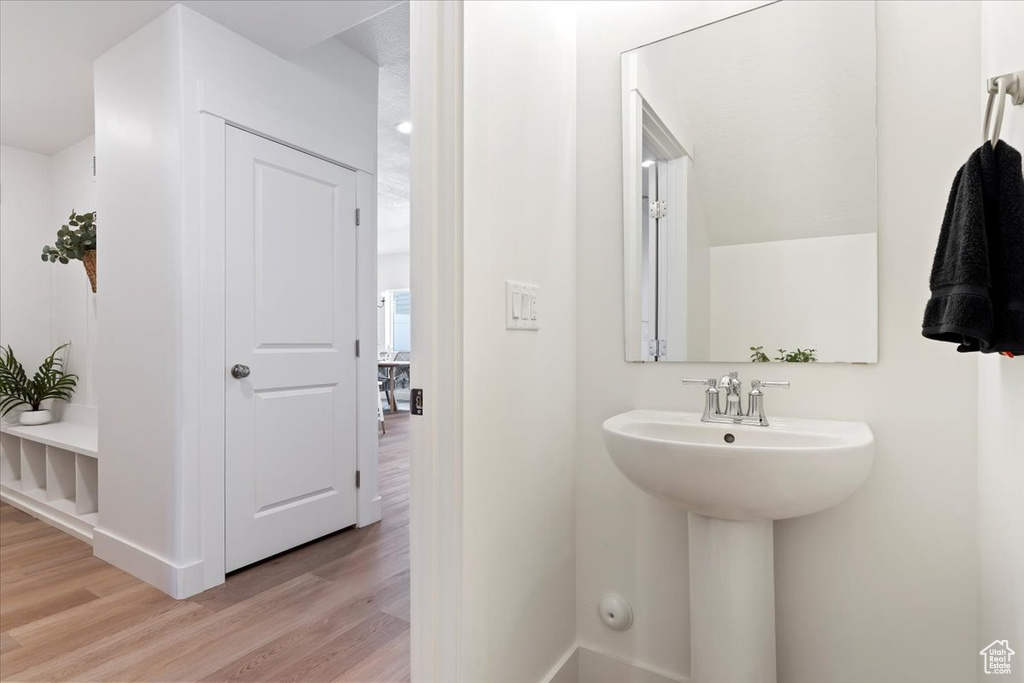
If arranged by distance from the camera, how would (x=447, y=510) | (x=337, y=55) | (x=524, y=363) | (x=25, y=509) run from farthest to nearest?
(x=25, y=509)
(x=337, y=55)
(x=524, y=363)
(x=447, y=510)

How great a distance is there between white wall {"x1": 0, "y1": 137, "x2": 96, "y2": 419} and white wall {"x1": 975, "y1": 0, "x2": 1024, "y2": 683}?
15.3 feet

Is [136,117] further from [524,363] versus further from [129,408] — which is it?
[524,363]

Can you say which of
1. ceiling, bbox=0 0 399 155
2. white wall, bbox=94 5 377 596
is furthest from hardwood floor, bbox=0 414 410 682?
ceiling, bbox=0 0 399 155

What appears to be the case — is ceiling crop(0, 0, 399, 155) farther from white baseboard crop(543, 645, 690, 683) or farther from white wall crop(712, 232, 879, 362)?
white baseboard crop(543, 645, 690, 683)

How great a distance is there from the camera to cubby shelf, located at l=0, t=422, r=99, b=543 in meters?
2.89

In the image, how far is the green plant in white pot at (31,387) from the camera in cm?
360

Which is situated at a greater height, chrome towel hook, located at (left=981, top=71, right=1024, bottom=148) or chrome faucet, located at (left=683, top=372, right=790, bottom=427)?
chrome towel hook, located at (left=981, top=71, right=1024, bottom=148)

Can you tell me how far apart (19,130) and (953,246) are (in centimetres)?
513

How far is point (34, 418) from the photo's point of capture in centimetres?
360

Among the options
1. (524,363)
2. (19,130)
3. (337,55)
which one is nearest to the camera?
(524,363)

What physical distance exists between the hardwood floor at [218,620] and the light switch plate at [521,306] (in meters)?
1.20

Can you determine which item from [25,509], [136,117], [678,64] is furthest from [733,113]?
[25,509]

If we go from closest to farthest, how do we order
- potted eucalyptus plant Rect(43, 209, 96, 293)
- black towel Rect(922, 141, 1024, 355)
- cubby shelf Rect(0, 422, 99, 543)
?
black towel Rect(922, 141, 1024, 355) → cubby shelf Rect(0, 422, 99, 543) → potted eucalyptus plant Rect(43, 209, 96, 293)

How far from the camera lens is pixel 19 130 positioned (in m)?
3.59
